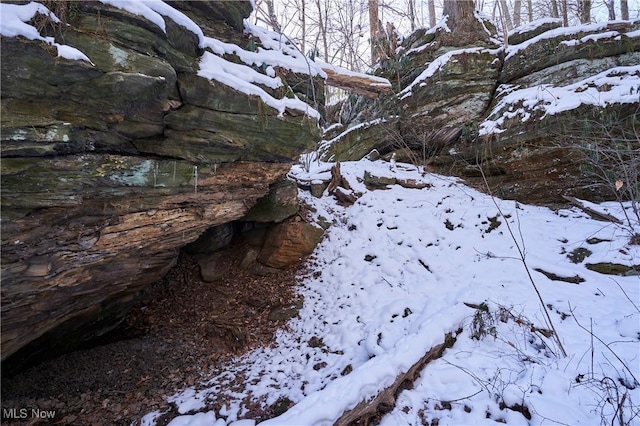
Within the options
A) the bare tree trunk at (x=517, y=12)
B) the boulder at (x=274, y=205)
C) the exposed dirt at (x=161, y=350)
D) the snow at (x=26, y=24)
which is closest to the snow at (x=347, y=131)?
the boulder at (x=274, y=205)

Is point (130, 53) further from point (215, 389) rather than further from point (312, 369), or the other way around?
point (312, 369)

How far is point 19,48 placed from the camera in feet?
7.72

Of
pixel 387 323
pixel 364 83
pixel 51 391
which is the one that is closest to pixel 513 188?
pixel 364 83

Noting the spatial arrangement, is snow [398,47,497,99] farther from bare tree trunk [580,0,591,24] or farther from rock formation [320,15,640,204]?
bare tree trunk [580,0,591,24]

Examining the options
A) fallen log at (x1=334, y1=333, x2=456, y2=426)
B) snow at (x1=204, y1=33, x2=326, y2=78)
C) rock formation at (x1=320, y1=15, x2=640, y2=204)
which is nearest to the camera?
fallen log at (x1=334, y1=333, x2=456, y2=426)

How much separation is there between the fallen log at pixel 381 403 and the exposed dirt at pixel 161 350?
84.6 inches

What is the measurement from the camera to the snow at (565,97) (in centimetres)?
621

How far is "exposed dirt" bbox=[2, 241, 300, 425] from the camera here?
11.6 ft

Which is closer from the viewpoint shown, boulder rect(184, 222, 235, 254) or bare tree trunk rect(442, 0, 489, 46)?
boulder rect(184, 222, 235, 254)

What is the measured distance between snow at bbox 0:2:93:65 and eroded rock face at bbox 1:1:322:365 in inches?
2.2

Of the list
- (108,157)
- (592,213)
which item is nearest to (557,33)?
(592,213)

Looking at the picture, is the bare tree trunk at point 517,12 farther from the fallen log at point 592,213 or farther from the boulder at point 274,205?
the boulder at point 274,205

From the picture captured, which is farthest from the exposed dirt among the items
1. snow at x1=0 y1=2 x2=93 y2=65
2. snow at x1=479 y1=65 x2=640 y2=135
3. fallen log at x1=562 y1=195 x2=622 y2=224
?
snow at x1=479 y1=65 x2=640 y2=135

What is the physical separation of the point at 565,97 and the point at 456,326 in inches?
250
